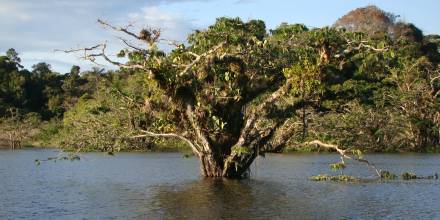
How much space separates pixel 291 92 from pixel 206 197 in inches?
310

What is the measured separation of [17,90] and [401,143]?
65.8 metres

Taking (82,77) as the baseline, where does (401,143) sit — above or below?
below

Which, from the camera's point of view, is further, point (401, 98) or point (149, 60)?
point (401, 98)

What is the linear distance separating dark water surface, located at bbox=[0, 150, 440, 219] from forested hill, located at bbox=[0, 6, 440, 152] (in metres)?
2.84

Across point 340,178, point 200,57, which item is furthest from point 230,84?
point 340,178

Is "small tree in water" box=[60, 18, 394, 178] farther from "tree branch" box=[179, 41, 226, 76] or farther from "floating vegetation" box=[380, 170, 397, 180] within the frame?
"floating vegetation" box=[380, 170, 397, 180]

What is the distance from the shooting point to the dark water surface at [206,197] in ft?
70.7

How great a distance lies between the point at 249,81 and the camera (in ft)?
107

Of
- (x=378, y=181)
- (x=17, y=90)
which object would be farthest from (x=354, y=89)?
(x=17, y=90)

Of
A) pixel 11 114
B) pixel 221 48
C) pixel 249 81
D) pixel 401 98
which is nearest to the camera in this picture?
pixel 221 48

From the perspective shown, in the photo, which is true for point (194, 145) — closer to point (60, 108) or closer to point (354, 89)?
point (354, 89)

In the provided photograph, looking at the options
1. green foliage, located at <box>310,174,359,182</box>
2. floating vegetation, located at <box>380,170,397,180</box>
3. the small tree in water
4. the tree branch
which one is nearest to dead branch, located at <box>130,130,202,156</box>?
the small tree in water

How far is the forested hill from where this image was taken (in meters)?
31.4

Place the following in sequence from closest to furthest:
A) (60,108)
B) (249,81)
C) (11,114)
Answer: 1. (249,81)
2. (11,114)
3. (60,108)
